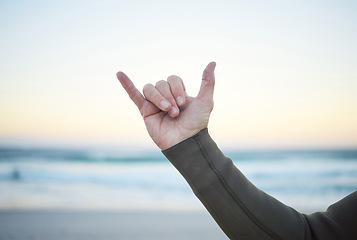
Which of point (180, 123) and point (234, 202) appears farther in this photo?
point (180, 123)

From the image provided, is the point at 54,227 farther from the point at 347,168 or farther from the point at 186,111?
the point at 347,168

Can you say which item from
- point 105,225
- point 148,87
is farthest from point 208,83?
point 105,225

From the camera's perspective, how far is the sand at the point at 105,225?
5270 mm

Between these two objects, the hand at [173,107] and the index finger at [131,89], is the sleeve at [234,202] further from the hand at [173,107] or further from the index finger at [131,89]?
the index finger at [131,89]

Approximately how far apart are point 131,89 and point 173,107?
0.23 meters

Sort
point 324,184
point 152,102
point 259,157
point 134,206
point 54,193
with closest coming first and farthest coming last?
point 152,102, point 134,206, point 54,193, point 324,184, point 259,157

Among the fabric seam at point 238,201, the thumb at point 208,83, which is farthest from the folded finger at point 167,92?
the fabric seam at point 238,201

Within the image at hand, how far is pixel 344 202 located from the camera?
1416 mm

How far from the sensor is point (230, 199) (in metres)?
1.27

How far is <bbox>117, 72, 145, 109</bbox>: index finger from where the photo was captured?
143 centimetres

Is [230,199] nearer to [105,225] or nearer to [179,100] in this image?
[179,100]

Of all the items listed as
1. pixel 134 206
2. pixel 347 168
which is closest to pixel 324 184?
pixel 347 168

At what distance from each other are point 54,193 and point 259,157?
47.4 feet

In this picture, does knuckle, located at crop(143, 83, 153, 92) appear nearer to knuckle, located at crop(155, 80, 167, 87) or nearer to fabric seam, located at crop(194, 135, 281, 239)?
knuckle, located at crop(155, 80, 167, 87)
